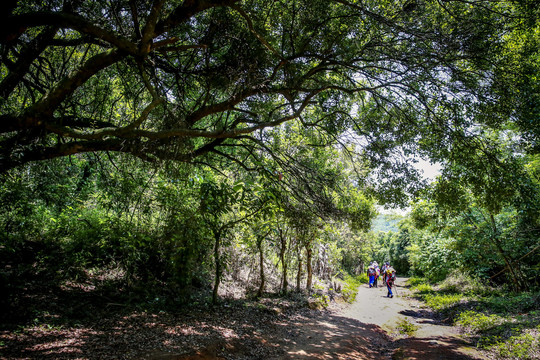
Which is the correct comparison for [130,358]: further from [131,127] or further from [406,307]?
[406,307]

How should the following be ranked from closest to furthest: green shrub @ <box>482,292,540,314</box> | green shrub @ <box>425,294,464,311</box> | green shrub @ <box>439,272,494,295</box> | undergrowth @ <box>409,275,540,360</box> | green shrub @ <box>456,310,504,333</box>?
undergrowth @ <box>409,275,540,360</box>
green shrub @ <box>456,310,504,333</box>
green shrub @ <box>482,292,540,314</box>
green shrub @ <box>425,294,464,311</box>
green shrub @ <box>439,272,494,295</box>

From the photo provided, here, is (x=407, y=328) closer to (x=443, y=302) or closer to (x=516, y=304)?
(x=516, y=304)

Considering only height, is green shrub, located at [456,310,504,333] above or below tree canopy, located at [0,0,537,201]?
below

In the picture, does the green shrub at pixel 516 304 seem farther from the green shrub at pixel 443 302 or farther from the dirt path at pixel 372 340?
the dirt path at pixel 372 340

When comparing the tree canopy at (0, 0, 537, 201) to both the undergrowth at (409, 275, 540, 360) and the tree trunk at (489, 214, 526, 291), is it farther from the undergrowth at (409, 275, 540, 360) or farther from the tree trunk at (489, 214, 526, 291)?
the tree trunk at (489, 214, 526, 291)

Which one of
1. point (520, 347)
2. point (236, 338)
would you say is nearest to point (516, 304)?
point (520, 347)

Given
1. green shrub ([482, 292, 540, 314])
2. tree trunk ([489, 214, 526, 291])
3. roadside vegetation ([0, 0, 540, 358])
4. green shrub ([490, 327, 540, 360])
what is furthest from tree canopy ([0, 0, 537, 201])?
tree trunk ([489, 214, 526, 291])

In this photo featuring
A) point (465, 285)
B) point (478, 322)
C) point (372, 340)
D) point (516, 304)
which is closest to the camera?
point (372, 340)

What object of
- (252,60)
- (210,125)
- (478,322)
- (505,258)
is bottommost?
(478,322)

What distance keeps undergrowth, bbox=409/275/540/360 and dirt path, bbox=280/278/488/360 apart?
51cm

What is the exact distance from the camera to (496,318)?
8.37 metres

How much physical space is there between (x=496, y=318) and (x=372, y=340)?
3920 mm

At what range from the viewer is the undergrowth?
6.03 metres

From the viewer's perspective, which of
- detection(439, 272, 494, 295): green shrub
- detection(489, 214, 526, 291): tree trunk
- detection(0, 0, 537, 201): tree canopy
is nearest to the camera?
detection(0, 0, 537, 201): tree canopy
